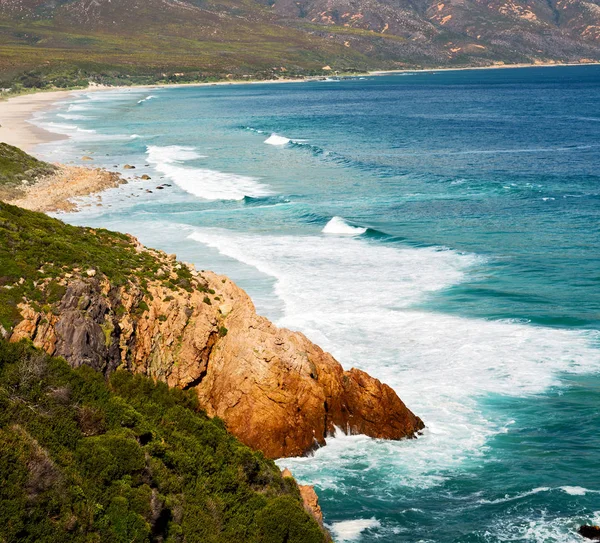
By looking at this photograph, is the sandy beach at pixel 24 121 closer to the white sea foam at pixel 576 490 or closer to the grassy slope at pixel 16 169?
the grassy slope at pixel 16 169

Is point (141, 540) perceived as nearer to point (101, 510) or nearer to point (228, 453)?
point (101, 510)

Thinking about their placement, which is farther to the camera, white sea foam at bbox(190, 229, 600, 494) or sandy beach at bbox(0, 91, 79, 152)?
sandy beach at bbox(0, 91, 79, 152)

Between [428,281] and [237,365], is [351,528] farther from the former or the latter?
[428,281]

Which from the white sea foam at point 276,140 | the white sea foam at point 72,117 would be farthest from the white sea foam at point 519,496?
the white sea foam at point 72,117

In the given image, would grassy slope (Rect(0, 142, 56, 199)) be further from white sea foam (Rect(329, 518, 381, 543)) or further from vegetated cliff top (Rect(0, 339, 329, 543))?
white sea foam (Rect(329, 518, 381, 543))

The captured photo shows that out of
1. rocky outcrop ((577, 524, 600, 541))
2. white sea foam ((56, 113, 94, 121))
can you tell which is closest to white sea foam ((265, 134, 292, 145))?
white sea foam ((56, 113, 94, 121))

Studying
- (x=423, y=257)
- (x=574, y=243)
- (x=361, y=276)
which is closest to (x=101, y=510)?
(x=361, y=276)

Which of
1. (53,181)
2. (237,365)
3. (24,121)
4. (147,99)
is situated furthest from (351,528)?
(147,99)
